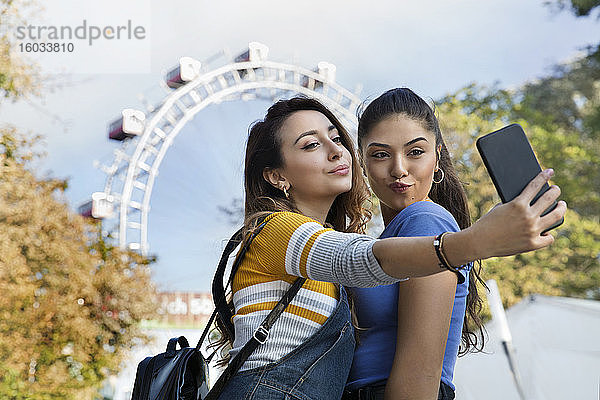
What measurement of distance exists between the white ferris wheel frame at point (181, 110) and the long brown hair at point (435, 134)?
885 cm

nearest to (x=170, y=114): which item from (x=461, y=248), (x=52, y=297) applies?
(x=52, y=297)

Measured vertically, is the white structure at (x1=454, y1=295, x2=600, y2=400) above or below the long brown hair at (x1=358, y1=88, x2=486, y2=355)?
below

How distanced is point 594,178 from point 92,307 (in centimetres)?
927

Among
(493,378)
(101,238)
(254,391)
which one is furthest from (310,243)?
(101,238)

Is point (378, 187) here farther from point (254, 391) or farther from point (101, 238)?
point (101, 238)

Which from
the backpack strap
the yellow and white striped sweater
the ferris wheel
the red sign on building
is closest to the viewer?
the yellow and white striped sweater

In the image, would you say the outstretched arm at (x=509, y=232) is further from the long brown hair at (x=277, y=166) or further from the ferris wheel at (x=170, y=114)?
the ferris wheel at (x=170, y=114)

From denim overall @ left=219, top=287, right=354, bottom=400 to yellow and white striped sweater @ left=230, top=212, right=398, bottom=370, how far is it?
1 centimetres

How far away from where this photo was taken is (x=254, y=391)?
1.16m

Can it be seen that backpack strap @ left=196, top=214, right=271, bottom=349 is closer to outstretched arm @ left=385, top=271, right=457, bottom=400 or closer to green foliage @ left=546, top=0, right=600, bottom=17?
outstretched arm @ left=385, top=271, right=457, bottom=400

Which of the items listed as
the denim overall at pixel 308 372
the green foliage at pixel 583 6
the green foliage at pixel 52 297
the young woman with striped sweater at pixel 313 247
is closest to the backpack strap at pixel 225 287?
the young woman with striped sweater at pixel 313 247

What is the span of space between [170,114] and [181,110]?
0.19 meters

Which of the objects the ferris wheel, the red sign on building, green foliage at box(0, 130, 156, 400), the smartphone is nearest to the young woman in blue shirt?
the smartphone

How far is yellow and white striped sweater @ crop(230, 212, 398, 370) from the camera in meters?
1.07
